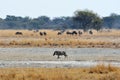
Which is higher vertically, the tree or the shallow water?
the tree

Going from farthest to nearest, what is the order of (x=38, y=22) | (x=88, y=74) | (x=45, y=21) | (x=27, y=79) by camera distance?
1. (x=45, y=21)
2. (x=38, y=22)
3. (x=88, y=74)
4. (x=27, y=79)

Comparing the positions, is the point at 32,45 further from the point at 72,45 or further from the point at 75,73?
the point at 75,73

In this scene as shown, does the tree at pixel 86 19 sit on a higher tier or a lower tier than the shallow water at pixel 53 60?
higher

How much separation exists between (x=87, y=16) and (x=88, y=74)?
308 ft

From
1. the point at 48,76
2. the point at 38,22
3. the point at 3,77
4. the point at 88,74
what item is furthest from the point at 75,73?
the point at 38,22

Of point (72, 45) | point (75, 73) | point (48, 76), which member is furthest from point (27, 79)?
point (72, 45)

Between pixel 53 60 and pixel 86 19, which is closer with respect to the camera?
pixel 53 60

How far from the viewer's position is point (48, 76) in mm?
19344

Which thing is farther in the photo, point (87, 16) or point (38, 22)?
point (38, 22)

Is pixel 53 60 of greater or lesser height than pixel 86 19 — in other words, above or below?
below

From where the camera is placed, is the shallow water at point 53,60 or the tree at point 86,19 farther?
the tree at point 86,19

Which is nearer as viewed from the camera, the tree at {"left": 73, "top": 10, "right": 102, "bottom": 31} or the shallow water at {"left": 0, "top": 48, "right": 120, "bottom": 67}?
the shallow water at {"left": 0, "top": 48, "right": 120, "bottom": 67}

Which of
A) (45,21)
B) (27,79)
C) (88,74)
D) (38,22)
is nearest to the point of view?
(27,79)

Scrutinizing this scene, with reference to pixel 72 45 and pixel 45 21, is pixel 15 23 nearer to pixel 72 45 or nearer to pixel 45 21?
pixel 45 21
